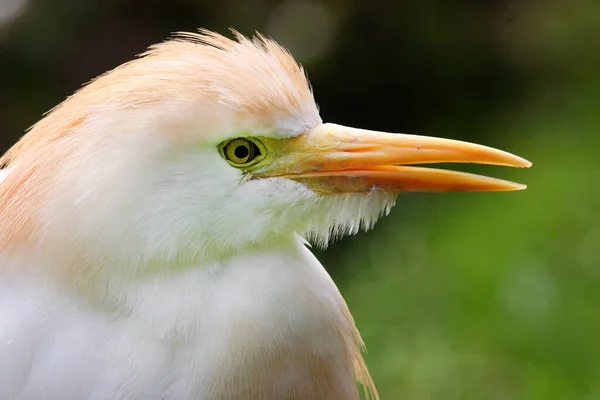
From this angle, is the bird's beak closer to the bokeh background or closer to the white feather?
the white feather

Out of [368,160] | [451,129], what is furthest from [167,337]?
[451,129]

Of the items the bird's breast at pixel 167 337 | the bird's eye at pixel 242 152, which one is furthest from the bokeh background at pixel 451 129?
the bird's eye at pixel 242 152

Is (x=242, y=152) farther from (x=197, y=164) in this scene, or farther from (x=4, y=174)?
(x=4, y=174)

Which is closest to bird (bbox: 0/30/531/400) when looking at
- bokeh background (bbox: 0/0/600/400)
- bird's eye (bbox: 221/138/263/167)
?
bird's eye (bbox: 221/138/263/167)

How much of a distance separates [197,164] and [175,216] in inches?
3.1

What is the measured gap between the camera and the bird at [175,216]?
1.10 meters

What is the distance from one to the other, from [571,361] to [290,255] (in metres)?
1.83

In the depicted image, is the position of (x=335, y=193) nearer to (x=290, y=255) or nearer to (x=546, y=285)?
(x=290, y=255)

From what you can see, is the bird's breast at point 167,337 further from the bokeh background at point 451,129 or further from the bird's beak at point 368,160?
the bokeh background at point 451,129

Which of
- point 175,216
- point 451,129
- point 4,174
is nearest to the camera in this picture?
point 175,216

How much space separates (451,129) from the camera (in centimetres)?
410

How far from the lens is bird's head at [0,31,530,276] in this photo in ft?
3.59

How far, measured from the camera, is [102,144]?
110 centimetres

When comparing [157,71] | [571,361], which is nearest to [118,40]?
[571,361]
